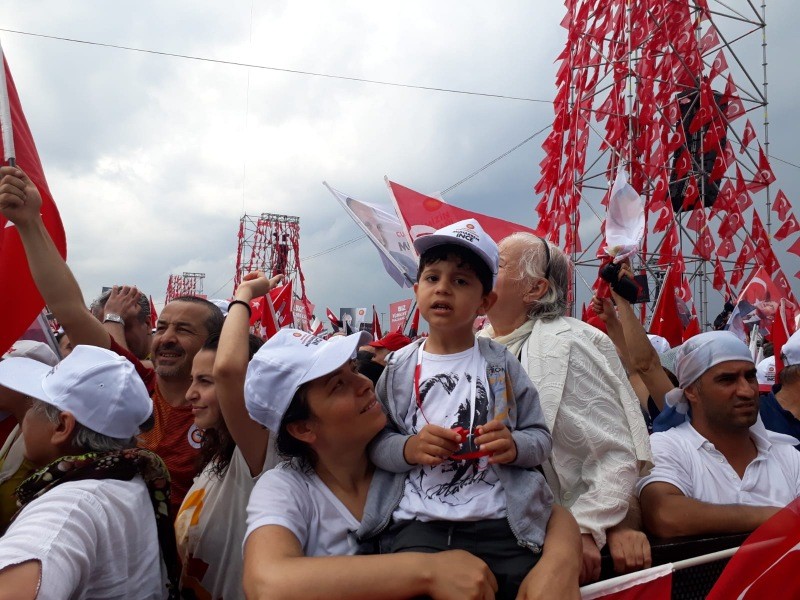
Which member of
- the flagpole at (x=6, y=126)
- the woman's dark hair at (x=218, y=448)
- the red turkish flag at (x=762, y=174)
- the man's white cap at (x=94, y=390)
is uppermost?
the red turkish flag at (x=762, y=174)

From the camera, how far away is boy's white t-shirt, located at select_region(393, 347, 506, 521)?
171cm

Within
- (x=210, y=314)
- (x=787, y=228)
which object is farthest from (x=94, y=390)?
(x=787, y=228)

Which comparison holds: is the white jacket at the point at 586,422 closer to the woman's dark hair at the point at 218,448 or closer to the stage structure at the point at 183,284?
the woman's dark hair at the point at 218,448

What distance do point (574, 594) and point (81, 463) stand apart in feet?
4.30

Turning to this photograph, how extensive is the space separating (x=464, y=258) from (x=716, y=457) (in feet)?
4.78

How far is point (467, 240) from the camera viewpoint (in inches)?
75.4

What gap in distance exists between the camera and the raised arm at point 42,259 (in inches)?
88.9

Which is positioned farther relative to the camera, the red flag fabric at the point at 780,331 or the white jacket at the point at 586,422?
the red flag fabric at the point at 780,331

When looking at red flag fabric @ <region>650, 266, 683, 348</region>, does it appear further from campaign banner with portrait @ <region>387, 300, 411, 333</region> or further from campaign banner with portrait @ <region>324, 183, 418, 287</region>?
campaign banner with portrait @ <region>387, 300, 411, 333</region>

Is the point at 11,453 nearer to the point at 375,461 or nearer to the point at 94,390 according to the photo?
the point at 94,390

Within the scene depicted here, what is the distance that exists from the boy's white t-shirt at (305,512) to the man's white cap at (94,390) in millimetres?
429

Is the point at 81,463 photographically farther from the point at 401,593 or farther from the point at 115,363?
the point at 401,593

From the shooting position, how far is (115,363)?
186 centimetres

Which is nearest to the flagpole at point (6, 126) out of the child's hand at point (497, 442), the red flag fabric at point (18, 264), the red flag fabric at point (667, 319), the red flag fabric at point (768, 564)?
the red flag fabric at point (18, 264)
